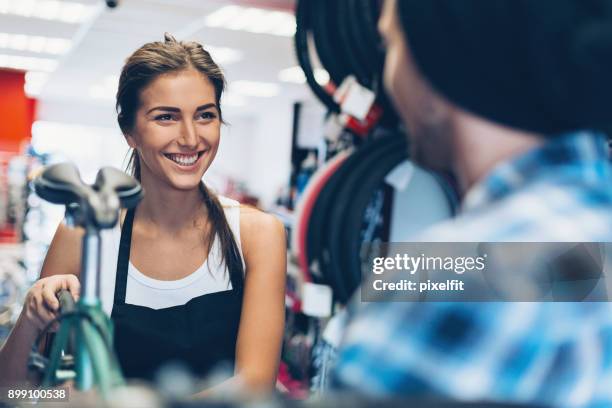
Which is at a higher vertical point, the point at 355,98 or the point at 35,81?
the point at 355,98

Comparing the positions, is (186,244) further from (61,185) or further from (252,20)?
(252,20)

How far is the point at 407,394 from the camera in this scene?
46 cm

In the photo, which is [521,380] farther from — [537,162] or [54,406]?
[54,406]

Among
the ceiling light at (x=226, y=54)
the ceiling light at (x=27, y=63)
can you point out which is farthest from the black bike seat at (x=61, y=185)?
the ceiling light at (x=27, y=63)

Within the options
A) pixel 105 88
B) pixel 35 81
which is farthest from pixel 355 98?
pixel 105 88

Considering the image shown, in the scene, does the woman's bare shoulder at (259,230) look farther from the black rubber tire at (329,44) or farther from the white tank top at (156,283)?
the black rubber tire at (329,44)

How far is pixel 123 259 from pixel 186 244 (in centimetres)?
15

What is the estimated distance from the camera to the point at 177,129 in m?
1.26

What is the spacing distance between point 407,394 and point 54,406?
0.36 meters

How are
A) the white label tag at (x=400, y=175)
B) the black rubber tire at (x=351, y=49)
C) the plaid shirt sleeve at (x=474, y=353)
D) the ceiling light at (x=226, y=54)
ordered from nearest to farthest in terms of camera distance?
the plaid shirt sleeve at (x=474, y=353), the black rubber tire at (x=351, y=49), the white label tag at (x=400, y=175), the ceiling light at (x=226, y=54)

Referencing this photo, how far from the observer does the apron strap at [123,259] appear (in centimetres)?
123

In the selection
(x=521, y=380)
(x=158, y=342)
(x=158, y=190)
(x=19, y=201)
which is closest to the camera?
(x=521, y=380)

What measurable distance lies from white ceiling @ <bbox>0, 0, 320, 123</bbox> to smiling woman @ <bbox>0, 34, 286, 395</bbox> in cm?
188

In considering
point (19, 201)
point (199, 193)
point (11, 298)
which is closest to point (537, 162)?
point (199, 193)
